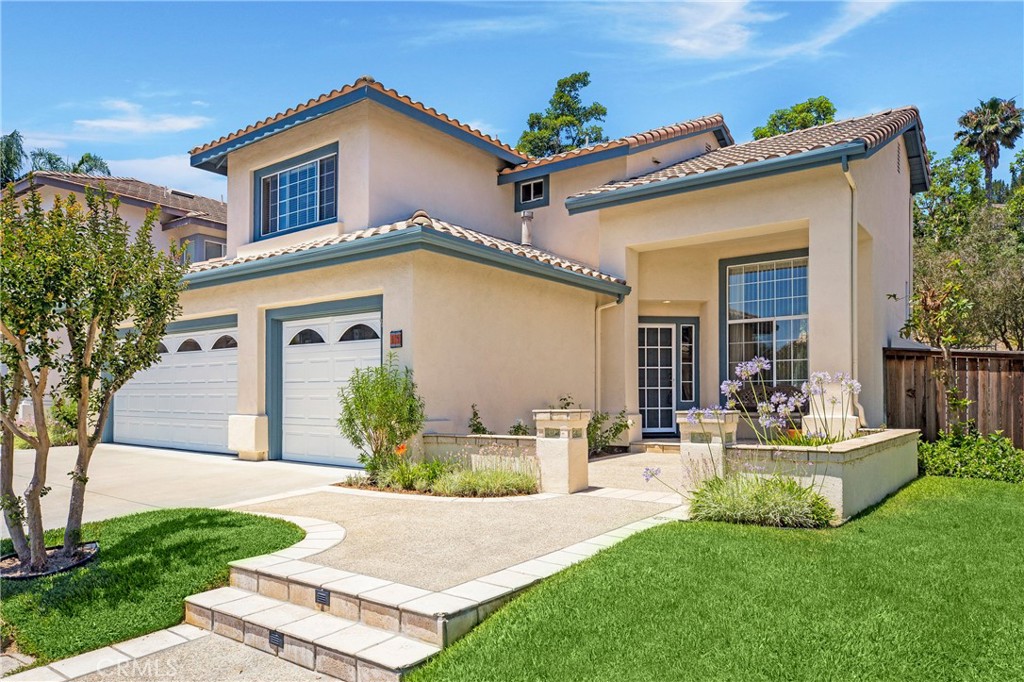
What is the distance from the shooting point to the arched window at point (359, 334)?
11.0m

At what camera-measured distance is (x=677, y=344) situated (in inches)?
571

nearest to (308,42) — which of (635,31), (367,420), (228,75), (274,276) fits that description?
(228,75)

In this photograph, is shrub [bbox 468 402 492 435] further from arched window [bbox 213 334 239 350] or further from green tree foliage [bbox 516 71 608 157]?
green tree foliage [bbox 516 71 608 157]

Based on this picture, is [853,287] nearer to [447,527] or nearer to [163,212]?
[447,527]

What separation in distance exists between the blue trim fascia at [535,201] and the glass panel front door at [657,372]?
3804 mm

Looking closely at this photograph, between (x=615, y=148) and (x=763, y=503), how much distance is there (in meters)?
9.36

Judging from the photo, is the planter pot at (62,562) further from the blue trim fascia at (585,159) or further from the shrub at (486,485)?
the blue trim fascia at (585,159)

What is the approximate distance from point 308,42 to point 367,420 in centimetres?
579

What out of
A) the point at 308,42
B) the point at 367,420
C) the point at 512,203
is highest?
the point at 308,42

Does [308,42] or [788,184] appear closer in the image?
[308,42]

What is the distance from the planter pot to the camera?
5723 mm

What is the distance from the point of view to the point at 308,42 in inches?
405

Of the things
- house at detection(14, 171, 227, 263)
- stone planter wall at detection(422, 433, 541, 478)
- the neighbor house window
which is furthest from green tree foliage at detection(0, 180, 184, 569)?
house at detection(14, 171, 227, 263)

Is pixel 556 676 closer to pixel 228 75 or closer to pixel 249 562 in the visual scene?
pixel 249 562
